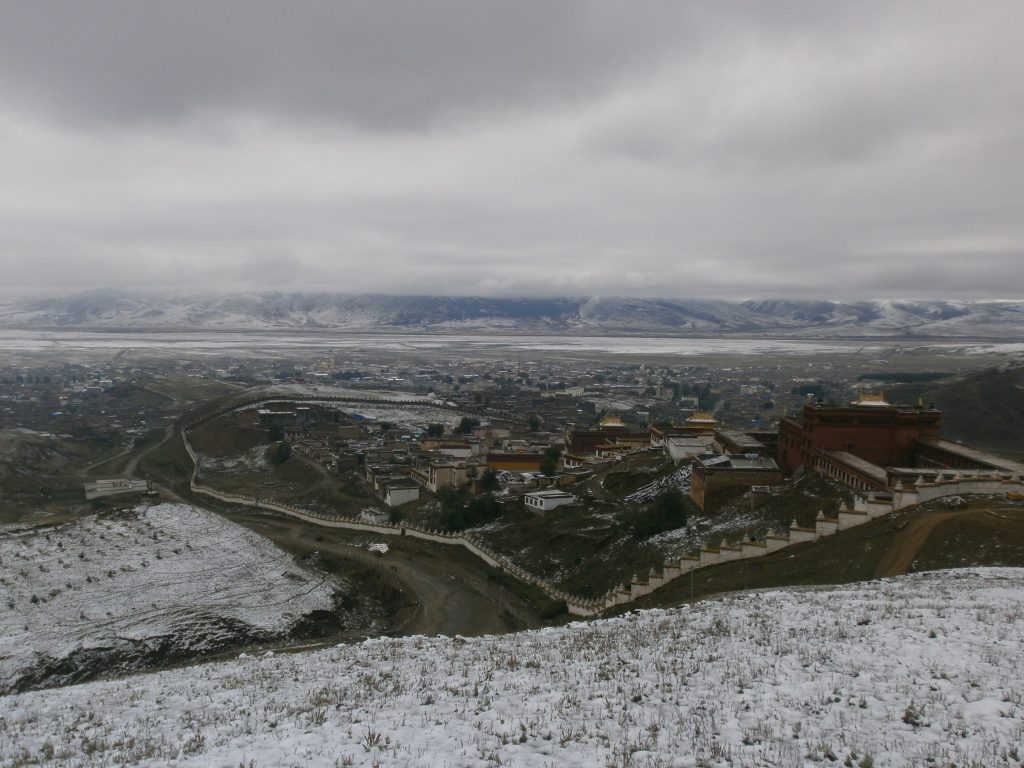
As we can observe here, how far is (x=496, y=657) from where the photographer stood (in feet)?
58.6

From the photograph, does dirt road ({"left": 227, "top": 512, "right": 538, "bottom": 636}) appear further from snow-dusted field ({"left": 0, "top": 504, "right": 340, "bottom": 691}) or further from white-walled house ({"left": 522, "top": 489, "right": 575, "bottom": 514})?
white-walled house ({"left": 522, "top": 489, "right": 575, "bottom": 514})

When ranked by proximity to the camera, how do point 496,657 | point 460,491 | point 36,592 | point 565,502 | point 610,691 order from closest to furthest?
point 610,691, point 496,657, point 36,592, point 565,502, point 460,491

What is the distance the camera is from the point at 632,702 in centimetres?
1288

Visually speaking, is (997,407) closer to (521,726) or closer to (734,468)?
(734,468)

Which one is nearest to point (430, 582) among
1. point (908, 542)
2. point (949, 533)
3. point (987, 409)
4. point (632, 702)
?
point (908, 542)

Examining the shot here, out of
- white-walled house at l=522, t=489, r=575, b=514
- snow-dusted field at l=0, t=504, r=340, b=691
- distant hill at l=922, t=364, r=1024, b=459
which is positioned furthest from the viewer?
distant hill at l=922, t=364, r=1024, b=459

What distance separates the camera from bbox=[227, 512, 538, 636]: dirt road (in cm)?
3997

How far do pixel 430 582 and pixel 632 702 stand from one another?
118 ft

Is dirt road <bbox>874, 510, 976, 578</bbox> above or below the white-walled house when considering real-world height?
above

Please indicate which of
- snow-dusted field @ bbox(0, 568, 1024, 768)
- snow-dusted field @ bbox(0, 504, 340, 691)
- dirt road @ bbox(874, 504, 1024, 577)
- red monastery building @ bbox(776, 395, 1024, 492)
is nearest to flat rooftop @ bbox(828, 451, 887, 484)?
red monastery building @ bbox(776, 395, 1024, 492)

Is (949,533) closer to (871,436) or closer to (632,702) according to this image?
(871,436)

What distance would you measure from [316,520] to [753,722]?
5696 cm

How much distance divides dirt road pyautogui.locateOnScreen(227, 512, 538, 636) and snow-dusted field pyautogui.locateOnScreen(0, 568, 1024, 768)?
20.6m

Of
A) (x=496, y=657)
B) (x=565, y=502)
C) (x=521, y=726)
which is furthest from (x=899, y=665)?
(x=565, y=502)
